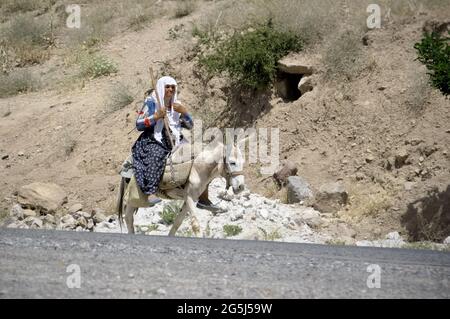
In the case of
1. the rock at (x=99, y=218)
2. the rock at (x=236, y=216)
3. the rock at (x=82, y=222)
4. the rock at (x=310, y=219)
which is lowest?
the rock at (x=99, y=218)

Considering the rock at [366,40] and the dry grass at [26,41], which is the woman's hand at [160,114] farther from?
the dry grass at [26,41]

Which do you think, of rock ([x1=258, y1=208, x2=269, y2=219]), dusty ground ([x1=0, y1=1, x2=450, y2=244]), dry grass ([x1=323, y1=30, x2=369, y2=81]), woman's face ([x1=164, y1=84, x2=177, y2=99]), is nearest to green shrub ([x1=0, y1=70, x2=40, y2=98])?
dusty ground ([x1=0, y1=1, x2=450, y2=244])

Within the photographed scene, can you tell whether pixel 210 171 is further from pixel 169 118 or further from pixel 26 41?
pixel 26 41

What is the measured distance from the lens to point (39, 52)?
88.6 ft

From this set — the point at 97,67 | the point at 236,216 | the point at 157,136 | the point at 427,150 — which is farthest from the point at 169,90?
the point at 97,67

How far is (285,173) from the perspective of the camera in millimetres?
16000

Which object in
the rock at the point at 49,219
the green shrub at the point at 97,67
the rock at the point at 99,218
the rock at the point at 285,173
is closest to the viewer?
the rock at the point at 99,218

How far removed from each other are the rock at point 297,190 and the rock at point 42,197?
5052mm

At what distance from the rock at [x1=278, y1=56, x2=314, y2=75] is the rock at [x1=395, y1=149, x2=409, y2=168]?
3823 mm

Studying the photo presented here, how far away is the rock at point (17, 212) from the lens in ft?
52.5

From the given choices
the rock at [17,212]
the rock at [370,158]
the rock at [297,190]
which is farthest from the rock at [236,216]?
the rock at [17,212]
